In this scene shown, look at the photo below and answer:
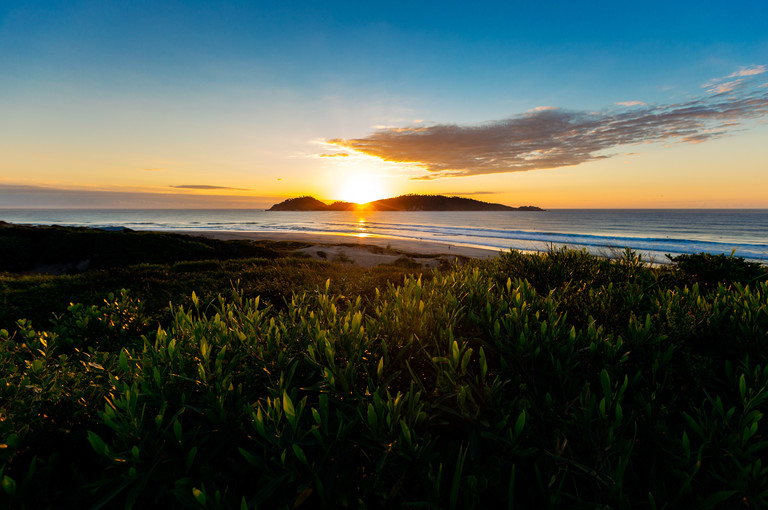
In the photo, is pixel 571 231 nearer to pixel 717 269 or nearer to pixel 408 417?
pixel 717 269

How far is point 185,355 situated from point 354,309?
1.30 m

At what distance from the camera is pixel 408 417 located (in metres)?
1.62

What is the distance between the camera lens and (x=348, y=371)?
1936 mm

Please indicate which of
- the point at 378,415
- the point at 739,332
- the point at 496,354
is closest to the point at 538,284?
the point at 739,332

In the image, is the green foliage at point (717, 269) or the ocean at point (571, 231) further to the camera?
the ocean at point (571, 231)

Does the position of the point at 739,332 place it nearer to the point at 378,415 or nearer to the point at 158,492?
the point at 378,415

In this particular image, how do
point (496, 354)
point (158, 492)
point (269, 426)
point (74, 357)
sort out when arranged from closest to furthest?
point (158, 492) → point (269, 426) → point (496, 354) → point (74, 357)

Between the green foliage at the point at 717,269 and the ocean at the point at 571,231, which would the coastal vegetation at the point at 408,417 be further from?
the ocean at the point at 571,231

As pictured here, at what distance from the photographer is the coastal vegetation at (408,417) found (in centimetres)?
146

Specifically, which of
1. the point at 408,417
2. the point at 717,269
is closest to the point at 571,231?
the point at 717,269

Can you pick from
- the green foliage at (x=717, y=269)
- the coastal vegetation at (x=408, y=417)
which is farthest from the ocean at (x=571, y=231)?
the coastal vegetation at (x=408, y=417)

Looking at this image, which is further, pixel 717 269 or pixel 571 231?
pixel 571 231

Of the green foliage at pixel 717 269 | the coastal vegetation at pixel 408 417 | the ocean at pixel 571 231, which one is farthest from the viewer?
the ocean at pixel 571 231

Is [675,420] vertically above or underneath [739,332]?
underneath
